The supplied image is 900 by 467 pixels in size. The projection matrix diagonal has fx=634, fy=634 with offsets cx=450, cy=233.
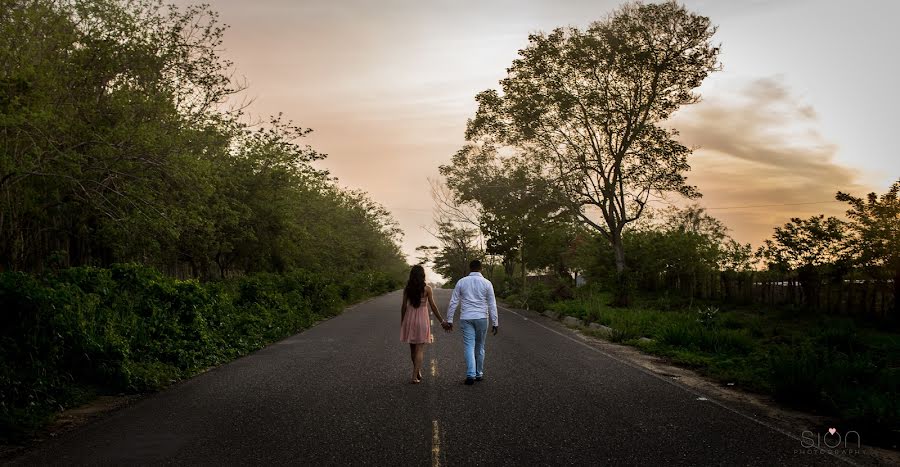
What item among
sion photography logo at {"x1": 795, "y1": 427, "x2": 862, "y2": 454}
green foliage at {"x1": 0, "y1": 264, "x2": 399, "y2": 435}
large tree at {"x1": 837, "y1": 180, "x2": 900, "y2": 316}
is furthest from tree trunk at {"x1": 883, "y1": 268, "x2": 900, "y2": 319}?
green foliage at {"x1": 0, "y1": 264, "x2": 399, "y2": 435}

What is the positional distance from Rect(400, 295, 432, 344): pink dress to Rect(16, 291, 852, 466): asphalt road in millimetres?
721

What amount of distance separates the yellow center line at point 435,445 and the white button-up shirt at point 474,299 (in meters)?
3.53

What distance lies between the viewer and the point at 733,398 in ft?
31.7

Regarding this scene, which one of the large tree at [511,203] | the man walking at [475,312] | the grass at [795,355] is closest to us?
the grass at [795,355]

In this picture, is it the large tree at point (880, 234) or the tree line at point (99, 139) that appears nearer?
the tree line at point (99, 139)

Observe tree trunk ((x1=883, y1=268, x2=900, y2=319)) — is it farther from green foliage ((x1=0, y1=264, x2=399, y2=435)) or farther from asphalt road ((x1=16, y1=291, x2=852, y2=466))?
green foliage ((x1=0, y1=264, x2=399, y2=435))

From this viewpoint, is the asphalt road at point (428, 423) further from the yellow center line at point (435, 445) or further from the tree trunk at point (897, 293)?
the tree trunk at point (897, 293)

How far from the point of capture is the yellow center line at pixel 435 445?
603 centimetres

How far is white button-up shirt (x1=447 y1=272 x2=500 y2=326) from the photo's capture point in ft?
36.3

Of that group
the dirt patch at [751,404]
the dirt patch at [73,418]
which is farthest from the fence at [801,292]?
the dirt patch at [73,418]

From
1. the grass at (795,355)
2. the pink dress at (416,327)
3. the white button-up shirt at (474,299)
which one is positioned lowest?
the grass at (795,355)

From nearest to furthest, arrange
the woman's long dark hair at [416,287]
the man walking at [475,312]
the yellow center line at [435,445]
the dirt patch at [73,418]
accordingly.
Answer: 1. the yellow center line at [435,445]
2. the dirt patch at [73,418]
3. the man walking at [475,312]
4. the woman's long dark hair at [416,287]

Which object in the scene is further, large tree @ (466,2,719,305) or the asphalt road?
large tree @ (466,2,719,305)

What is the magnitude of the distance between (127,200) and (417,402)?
10409mm
